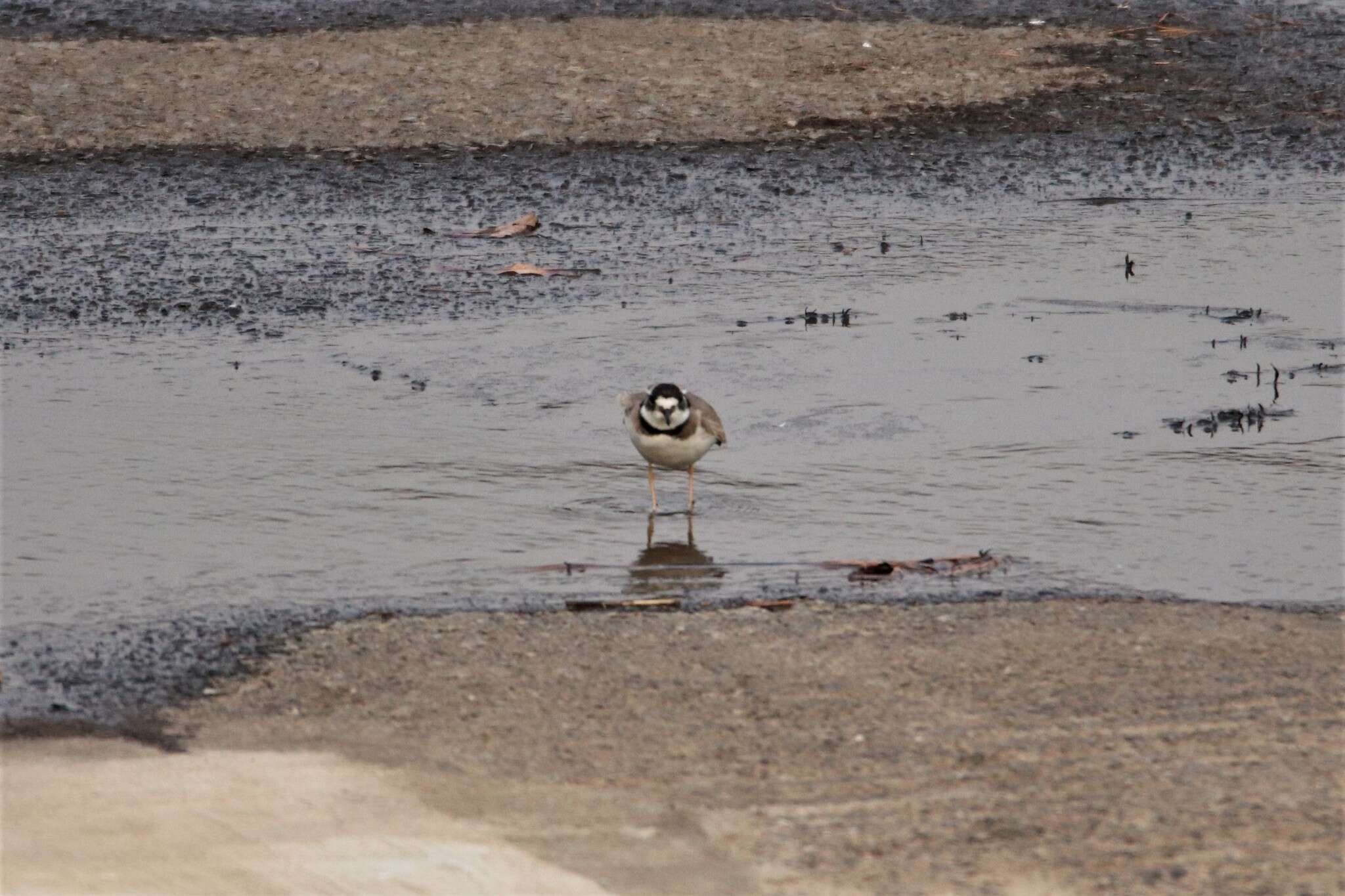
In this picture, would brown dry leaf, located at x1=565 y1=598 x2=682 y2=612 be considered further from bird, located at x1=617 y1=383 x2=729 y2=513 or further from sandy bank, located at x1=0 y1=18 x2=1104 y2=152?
sandy bank, located at x1=0 y1=18 x2=1104 y2=152

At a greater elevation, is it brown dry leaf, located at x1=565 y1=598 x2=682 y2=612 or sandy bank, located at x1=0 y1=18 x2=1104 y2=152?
sandy bank, located at x1=0 y1=18 x2=1104 y2=152

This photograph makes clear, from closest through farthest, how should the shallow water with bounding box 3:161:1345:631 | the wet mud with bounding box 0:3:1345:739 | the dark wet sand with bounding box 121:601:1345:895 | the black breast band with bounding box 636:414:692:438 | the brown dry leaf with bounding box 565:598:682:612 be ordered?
the dark wet sand with bounding box 121:601:1345:895 < the brown dry leaf with bounding box 565:598:682:612 < the wet mud with bounding box 0:3:1345:739 < the shallow water with bounding box 3:161:1345:631 < the black breast band with bounding box 636:414:692:438

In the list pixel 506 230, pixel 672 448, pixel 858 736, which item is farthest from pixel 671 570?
pixel 506 230

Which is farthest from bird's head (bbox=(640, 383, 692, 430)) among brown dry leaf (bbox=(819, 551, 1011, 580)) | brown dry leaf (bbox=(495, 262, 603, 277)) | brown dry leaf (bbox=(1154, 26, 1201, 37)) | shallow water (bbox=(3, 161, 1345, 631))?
brown dry leaf (bbox=(1154, 26, 1201, 37))

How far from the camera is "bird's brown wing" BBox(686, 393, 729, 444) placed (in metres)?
7.97

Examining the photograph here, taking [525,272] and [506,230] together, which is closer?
[525,272]

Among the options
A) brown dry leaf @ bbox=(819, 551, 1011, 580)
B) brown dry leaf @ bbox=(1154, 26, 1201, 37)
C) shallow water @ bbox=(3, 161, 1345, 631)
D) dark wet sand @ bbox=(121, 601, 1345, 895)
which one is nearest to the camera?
dark wet sand @ bbox=(121, 601, 1345, 895)

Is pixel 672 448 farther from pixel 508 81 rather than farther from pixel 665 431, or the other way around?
pixel 508 81

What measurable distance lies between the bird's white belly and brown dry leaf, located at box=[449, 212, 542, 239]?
432 cm

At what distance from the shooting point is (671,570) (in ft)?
23.6

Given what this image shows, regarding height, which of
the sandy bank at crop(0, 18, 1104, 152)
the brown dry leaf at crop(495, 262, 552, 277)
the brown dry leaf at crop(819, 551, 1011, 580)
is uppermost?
the sandy bank at crop(0, 18, 1104, 152)

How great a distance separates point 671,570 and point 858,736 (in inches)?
73.5

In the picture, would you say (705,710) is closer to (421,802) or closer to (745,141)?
(421,802)

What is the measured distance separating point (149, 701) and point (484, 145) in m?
8.83
